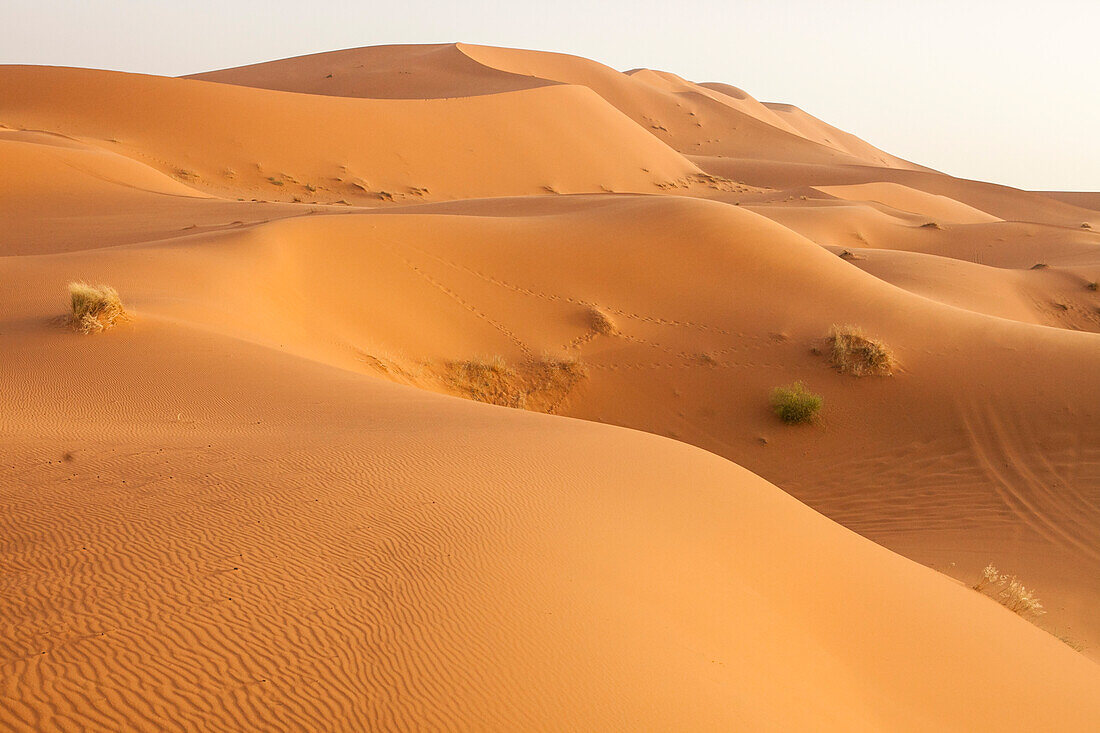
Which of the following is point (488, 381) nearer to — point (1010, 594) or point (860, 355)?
point (860, 355)

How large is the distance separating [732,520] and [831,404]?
735cm

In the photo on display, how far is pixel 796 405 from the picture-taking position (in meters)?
12.1

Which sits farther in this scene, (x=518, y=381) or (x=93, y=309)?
(x=518, y=381)

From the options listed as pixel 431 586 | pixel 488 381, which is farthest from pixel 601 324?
pixel 431 586

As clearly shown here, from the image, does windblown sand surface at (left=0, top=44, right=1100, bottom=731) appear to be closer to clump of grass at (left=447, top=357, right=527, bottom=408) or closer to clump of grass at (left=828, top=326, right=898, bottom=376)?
clump of grass at (left=447, top=357, right=527, bottom=408)

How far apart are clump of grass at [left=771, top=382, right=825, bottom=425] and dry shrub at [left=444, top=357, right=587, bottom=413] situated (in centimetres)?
303

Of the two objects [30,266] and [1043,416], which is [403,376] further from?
[1043,416]

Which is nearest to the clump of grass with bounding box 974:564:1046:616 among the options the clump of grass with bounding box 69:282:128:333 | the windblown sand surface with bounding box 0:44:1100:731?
the windblown sand surface with bounding box 0:44:1100:731

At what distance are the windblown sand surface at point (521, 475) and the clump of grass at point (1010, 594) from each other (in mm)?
248

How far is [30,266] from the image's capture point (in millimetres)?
10898

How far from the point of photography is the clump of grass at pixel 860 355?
12.8m

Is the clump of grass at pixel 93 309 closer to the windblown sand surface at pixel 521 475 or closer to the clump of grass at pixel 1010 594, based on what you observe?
the windblown sand surface at pixel 521 475

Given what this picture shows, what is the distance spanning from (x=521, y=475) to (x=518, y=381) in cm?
687

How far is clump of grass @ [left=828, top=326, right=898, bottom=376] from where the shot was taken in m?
12.8
